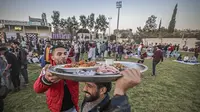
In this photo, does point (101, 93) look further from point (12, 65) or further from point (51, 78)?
point (12, 65)

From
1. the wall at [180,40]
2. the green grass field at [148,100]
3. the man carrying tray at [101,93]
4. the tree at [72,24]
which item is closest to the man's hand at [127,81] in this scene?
the man carrying tray at [101,93]

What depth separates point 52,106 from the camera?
215cm

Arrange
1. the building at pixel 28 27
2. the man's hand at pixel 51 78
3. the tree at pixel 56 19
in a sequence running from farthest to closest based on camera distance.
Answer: the tree at pixel 56 19
the building at pixel 28 27
the man's hand at pixel 51 78

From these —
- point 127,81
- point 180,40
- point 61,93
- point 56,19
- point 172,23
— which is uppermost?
point 56,19

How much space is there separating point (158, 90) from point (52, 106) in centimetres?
666

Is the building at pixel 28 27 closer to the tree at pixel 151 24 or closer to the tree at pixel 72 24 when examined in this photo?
the tree at pixel 72 24

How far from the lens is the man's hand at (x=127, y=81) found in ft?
2.98

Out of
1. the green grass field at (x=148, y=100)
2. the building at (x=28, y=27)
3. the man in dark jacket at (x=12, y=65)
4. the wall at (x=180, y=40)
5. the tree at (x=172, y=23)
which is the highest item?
the tree at (x=172, y=23)

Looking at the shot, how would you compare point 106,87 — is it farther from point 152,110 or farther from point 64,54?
point 152,110

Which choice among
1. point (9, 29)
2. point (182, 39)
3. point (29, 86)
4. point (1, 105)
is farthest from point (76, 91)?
point (9, 29)

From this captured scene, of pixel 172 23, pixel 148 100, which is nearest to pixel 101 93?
pixel 148 100

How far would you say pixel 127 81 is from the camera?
91cm

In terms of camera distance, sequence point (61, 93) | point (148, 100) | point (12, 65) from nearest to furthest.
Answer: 1. point (61, 93)
2. point (148, 100)
3. point (12, 65)

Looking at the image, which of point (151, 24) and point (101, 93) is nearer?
point (101, 93)
